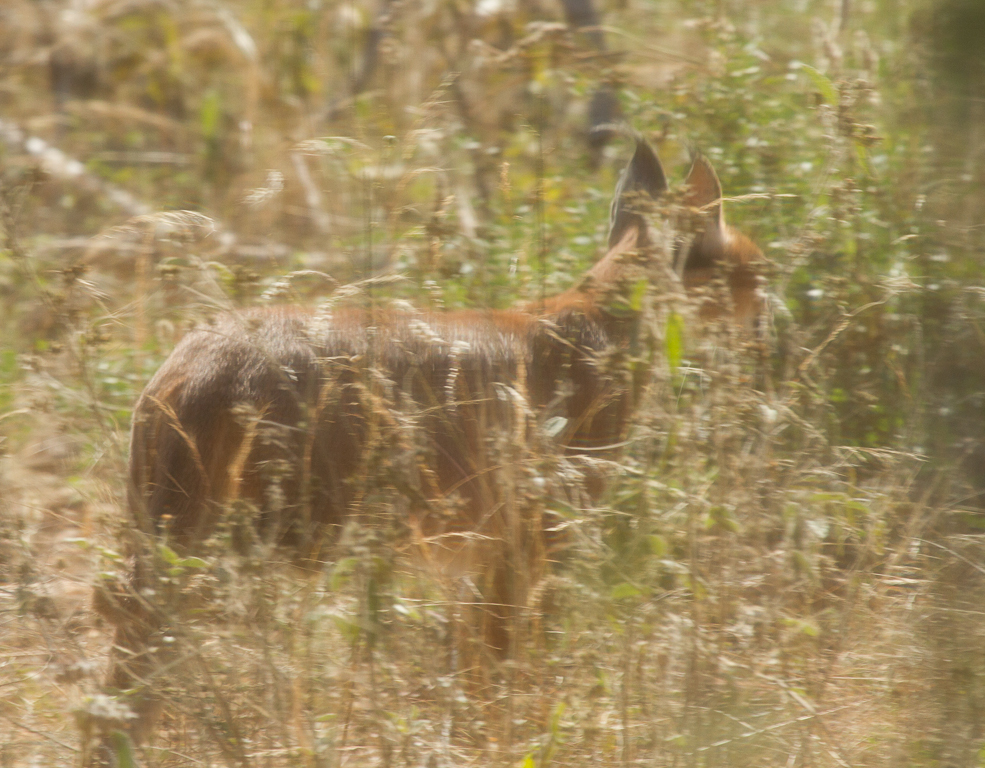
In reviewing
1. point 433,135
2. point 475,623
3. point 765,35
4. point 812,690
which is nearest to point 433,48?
point 765,35

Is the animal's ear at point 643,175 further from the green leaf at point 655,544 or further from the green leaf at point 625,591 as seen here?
the green leaf at point 625,591

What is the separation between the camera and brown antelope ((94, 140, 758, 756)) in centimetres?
305

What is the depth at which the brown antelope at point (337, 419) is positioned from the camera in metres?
3.05

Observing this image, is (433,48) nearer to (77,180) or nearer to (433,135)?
(77,180)

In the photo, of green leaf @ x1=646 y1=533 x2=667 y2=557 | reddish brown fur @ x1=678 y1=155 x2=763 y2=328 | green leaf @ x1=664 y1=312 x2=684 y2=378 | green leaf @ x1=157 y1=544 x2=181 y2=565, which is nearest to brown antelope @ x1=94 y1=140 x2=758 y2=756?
green leaf @ x1=157 y1=544 x2=181 y2=565

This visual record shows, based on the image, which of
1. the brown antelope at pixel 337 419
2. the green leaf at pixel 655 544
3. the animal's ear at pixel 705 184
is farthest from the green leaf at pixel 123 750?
the animal's ear at pixel 705 184

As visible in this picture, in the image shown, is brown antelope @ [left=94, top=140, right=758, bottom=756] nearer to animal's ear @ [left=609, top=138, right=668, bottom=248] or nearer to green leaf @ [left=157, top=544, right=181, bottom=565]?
green leaf @ [left=157, top=544, right=181, bottom=565]

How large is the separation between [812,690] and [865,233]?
2.36 meters

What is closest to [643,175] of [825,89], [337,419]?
[825,89]

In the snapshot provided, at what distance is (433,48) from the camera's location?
25.9ft

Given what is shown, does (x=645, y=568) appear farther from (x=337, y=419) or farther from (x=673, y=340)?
(x=337, y=419)

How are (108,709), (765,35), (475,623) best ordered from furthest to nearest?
(765,35), (475,623), (108,709)

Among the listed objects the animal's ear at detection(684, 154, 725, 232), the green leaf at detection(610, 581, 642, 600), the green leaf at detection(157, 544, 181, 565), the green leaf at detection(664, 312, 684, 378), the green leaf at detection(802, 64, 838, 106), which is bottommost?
the green leaf at detection(610, 581, 642, 600)

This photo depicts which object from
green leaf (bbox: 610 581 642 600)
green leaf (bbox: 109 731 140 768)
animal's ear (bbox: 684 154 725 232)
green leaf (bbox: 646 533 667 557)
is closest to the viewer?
green leaf (bbox: 109 731 140 768)
